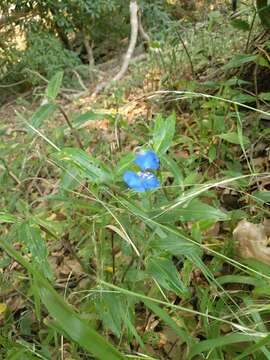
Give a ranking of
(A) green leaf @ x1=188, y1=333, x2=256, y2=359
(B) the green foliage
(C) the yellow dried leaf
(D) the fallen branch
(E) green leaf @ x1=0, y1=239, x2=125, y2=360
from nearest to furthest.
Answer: (E) green leaf @ x1=0, y1=239, x2=125, y2=360, (A) green leaf @ x1=188, y1=333, x2=256, y2=359, (C) the yellow dried leaf, (D) the fallen branch, (B) the green foliage

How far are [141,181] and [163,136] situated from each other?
0.40ft

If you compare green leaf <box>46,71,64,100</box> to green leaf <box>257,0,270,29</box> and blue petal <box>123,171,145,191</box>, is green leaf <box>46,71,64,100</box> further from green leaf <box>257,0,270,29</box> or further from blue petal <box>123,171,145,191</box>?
green leaf <box>257,0,270,29</box>

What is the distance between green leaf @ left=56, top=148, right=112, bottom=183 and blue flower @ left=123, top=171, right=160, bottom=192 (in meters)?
0.03

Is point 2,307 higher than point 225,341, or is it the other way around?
point 225,341

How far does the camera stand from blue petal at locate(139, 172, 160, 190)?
2.91 ft

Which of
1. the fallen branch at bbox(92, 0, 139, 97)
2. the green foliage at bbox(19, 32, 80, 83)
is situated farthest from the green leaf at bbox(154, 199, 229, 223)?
the green foliage at bbox(19, 32, 80, 83)

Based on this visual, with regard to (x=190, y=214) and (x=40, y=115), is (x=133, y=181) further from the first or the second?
(x=40, y=115)

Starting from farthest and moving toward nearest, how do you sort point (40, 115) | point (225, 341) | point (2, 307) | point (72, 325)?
1. point (2, 307)
2. point (40, 115)
3. point (225, 341)
4. point (72, 325)

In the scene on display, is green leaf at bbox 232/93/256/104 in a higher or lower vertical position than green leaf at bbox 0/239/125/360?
lower

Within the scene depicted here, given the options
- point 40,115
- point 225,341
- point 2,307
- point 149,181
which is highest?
point 40,115

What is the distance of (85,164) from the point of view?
884 millimetres

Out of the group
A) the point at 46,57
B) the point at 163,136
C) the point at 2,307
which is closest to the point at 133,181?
the point at 163,136

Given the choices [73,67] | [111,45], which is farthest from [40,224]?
[111,45]

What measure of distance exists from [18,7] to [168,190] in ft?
12.6
